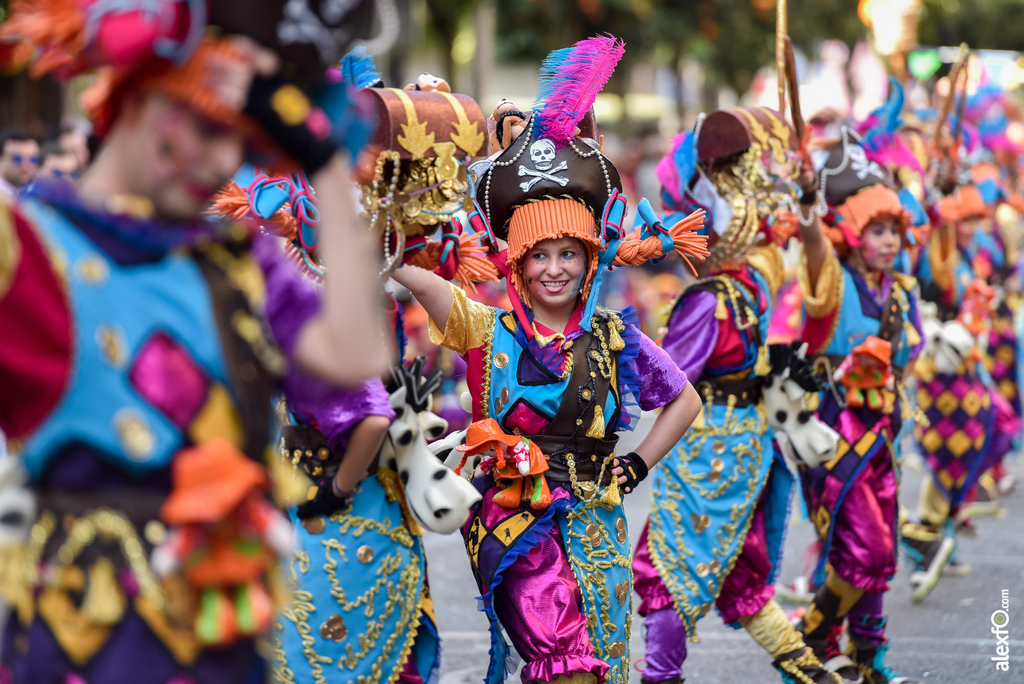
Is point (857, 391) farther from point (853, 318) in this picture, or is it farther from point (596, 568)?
point (596, 568)

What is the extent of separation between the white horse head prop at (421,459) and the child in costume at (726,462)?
1.42 meters

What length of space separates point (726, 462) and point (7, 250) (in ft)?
12.0

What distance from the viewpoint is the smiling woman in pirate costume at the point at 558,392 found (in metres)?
3.99

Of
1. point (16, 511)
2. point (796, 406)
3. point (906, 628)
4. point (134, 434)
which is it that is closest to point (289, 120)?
point (134, 434)

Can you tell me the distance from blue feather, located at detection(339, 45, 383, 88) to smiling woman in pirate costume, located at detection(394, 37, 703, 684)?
19.3 inches

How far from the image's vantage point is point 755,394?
538 cm

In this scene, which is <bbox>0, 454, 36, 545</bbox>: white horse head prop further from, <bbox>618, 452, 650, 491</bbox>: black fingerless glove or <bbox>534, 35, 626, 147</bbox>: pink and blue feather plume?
<bbox>534, 35, 626, 147</bbox>: pink and blue feather plume

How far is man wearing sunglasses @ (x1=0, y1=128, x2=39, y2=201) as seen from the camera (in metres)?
8.48

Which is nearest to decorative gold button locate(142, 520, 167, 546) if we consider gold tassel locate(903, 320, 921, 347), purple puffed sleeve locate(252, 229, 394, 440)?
purple puffed sleeve locate(252, 229, 394, 440)

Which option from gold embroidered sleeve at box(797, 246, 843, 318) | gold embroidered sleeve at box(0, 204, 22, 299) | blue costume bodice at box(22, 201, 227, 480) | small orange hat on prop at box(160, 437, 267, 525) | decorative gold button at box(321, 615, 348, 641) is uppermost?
gold embroidered sleeve at box(0, 204, 22, 299)

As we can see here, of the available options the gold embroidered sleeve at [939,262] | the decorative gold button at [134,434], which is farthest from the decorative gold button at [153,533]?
the gold embroidered sleeve at [939,262]

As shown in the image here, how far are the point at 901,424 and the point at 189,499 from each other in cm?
433

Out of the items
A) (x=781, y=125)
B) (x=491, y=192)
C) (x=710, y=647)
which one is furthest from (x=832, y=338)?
(x=491, y=192)

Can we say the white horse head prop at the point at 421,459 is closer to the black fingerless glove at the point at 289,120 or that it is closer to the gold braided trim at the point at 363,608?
the gold braided trim at the point at 363,608
